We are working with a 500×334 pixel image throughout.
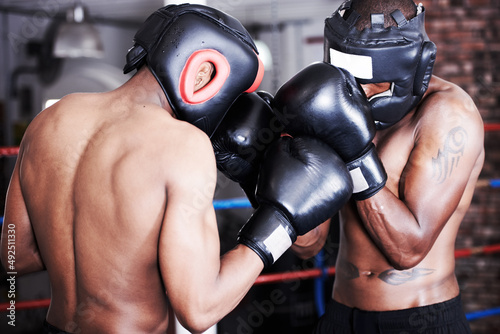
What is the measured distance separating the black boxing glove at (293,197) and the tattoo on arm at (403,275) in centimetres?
39

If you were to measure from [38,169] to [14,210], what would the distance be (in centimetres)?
15

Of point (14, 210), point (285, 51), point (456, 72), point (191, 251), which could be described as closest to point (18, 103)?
point (285, 51)

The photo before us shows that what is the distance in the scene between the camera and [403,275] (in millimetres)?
1472

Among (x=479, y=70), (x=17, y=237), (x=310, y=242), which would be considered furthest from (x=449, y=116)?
(x=479, y=70)

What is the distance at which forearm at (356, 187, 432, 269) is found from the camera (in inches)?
53.8

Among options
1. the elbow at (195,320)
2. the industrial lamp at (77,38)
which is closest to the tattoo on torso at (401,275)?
the elbow at (195,320)

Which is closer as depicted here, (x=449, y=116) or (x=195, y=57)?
(x=195, y=57)

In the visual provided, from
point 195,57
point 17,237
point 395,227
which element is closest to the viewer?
point 195,57

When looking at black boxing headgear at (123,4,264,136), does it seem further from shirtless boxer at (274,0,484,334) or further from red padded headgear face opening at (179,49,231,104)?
shirtless boxer at (274,0,484,334)

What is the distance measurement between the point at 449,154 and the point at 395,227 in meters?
0.25

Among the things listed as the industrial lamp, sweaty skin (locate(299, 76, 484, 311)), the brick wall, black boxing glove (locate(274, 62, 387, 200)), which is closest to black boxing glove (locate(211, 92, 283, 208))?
black boxing glove (locate(274, 62, 387, 200))

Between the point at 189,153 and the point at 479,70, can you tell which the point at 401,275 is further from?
the point at 479,70

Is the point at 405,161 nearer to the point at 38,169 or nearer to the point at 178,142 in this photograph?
the point at 178,142

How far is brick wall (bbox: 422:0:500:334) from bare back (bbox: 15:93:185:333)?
2678mm
